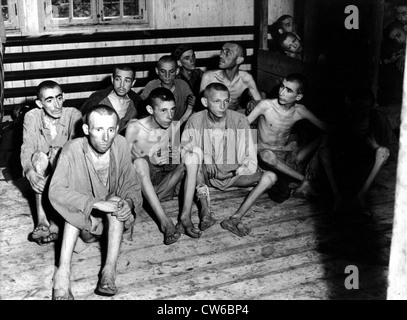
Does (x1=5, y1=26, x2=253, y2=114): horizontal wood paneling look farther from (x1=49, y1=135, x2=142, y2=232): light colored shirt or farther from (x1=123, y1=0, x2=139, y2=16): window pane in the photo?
(x1=49, y1=135, x2=142, y2=232): light colored shirt

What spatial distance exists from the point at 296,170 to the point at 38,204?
2.73 meters

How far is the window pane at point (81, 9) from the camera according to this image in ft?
30.1

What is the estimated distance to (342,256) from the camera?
16.5 ft

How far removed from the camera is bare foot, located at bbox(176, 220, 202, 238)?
17.5 ft

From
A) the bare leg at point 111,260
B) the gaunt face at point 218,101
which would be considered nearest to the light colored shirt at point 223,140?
the gaunt face at point 218,101

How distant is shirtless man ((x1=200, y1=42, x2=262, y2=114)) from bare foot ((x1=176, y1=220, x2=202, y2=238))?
8.16ft

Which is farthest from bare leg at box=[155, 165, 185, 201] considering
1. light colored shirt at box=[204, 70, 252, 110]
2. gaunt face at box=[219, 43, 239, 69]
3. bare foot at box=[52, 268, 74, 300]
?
gaunt face at box=[219, 43, 239, 69]

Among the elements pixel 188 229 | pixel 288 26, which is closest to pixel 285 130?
pixel 188 229

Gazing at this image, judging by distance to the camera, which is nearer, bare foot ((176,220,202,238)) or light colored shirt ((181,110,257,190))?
bare foot ((176,220,202,238))

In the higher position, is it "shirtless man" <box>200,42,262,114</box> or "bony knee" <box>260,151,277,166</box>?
"shirtless man" <box>200,42,262,114</box>

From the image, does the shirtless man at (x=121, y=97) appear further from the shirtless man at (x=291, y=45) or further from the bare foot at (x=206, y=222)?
the shirtless man at (x=291, y=45)
